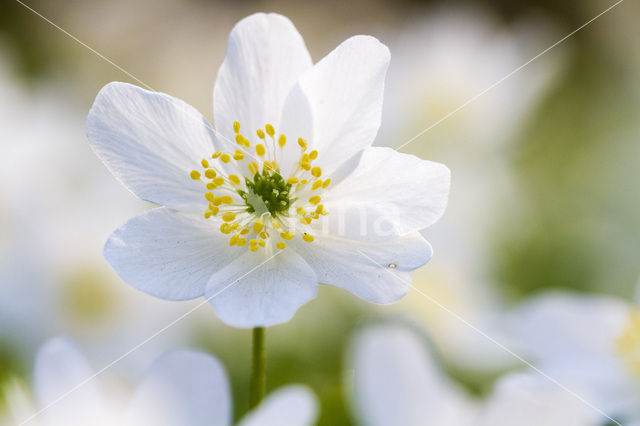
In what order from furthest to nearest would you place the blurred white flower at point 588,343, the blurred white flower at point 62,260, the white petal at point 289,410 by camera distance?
1. the blurred white flower at point 62,260
2. the blurred white flower at point 588,343
3. the white petal at point 289,410

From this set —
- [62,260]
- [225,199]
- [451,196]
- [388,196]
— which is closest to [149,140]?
[225,199]

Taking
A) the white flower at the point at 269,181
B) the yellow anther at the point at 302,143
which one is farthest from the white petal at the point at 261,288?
the yellow anther at the point at 302,143

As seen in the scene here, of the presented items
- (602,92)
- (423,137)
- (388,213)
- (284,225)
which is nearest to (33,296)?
(284,225)

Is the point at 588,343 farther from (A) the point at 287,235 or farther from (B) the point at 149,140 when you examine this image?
(B) the point at 149,140

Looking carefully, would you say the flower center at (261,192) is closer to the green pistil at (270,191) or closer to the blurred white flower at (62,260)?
the green pistil at (270,191)

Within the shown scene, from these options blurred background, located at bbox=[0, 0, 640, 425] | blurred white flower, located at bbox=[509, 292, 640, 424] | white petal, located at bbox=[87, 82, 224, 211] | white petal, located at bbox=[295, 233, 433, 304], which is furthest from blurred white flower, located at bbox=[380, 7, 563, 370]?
white petal, located at bbox=[87, 82, 224, 211]

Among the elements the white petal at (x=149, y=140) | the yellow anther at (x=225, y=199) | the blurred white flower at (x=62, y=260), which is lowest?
the blurred white flower at (x=62, y=260)

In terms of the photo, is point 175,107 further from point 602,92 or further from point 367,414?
point 602,92
